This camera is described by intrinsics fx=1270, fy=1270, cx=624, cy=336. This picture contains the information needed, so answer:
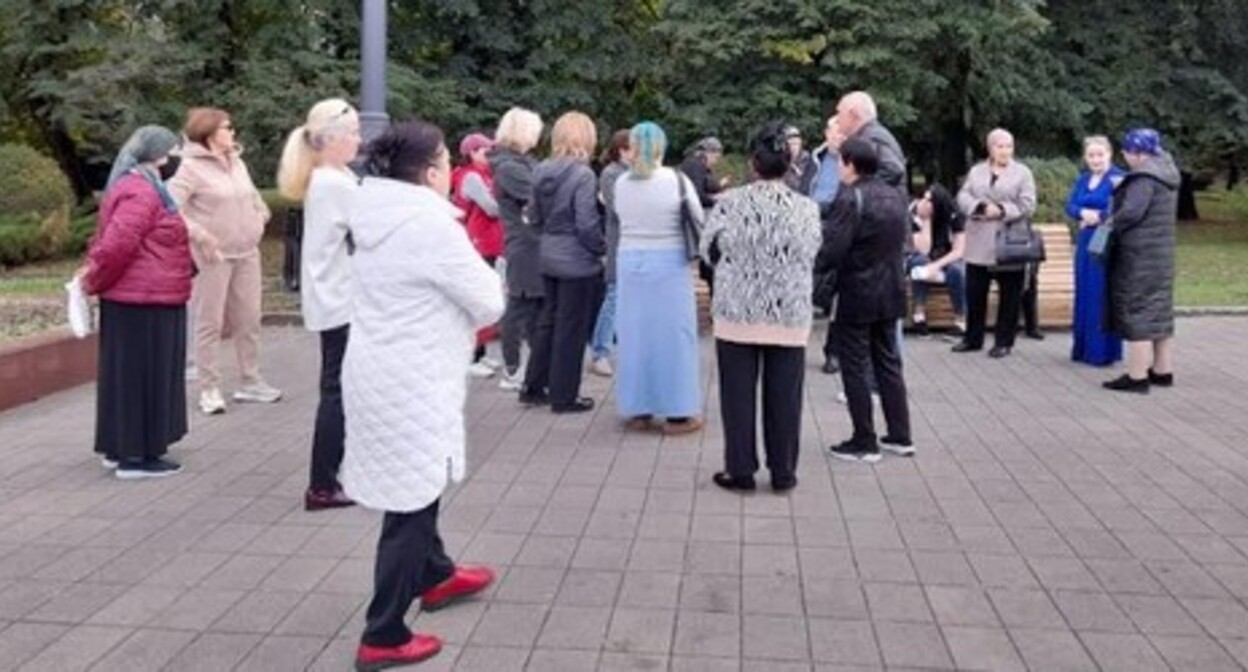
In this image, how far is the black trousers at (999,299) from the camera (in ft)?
34.3

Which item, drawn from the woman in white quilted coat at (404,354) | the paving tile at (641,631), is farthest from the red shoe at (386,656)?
the paving tile at (641,631)

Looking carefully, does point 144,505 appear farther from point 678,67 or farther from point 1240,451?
point 678,67

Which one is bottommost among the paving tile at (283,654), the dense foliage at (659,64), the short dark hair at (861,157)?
the paving tile at (283,654)

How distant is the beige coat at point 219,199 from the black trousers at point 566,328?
1951 millimetres

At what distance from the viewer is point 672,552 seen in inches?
208

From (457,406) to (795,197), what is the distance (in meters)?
2.61

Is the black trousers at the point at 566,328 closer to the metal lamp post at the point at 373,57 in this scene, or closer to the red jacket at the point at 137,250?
the metal lamp post at the point at 373,57

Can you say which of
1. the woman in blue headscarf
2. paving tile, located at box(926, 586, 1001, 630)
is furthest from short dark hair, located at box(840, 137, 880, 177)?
paving tile, located at box(926, 586, 1001, 630)

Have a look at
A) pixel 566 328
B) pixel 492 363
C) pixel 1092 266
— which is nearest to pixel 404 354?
pixel 566 328

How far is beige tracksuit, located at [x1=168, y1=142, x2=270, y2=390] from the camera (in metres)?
7.80

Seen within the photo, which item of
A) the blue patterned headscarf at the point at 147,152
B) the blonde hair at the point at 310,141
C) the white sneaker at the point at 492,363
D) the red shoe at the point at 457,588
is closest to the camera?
the red shoe at the point at 457,588

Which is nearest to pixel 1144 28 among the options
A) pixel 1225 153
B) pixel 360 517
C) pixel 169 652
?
pixel 1225 153

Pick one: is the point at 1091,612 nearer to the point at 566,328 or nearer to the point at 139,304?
the point at 566,328

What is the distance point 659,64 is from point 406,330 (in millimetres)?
16980
